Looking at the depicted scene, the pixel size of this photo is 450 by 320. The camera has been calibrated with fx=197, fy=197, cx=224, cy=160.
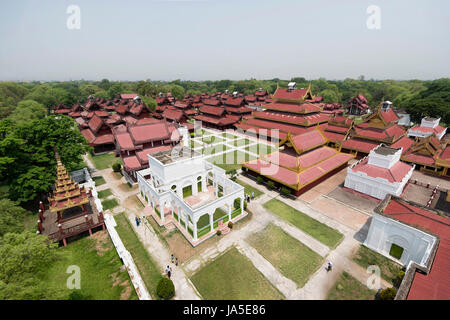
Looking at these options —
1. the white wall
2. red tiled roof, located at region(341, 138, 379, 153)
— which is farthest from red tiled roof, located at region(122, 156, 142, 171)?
red tiled roof, located at region(341, 138, 379, 153)

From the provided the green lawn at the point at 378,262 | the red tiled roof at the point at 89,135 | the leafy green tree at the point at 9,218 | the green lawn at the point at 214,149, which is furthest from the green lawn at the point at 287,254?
the red tiled roof at the point at 89,135

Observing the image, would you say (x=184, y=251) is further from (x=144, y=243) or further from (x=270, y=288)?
(x=270, y=288)

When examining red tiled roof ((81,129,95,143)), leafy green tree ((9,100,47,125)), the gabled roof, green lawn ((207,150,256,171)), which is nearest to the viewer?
the gabled roof

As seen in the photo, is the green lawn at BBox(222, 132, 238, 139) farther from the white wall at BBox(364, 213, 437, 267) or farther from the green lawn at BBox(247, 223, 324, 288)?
the white wall at BBox(364, 213, 437, 267)

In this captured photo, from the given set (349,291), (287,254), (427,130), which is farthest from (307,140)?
(427,130)

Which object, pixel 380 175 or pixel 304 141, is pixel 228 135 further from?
pixel 380 175
